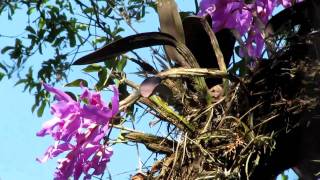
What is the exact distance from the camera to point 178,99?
79cm

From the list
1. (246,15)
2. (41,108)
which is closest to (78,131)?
(246,15)

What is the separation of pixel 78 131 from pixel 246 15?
0.89ft

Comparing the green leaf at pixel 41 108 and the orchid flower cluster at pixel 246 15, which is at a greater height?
the green leaf at pixel 41 108

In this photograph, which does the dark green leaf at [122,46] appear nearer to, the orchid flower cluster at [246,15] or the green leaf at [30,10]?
the orchid flower cluster at [246,15]

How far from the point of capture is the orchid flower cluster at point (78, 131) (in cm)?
73

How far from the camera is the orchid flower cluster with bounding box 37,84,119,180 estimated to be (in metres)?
0.73

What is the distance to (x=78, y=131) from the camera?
73cm

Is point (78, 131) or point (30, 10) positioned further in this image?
point (30, 10)

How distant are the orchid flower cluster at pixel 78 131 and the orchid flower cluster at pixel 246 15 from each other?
183 millimetres

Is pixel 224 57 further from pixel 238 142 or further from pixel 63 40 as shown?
pixel 63 40

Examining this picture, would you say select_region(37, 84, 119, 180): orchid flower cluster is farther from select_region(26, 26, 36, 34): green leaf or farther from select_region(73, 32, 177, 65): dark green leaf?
select_region(26, 26, 36, 34): green leaf

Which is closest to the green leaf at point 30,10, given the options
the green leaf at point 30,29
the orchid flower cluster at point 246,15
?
the green leaf at point 30,29

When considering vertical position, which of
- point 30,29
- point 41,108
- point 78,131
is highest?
point 30,29

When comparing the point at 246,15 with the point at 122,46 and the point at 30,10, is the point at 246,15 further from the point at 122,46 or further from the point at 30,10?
the point at 30,10
